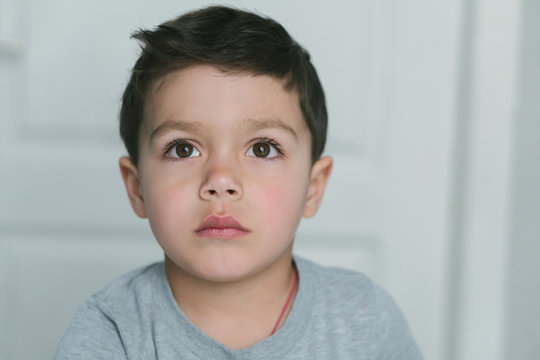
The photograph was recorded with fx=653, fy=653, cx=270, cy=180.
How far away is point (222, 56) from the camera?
94 centimetres

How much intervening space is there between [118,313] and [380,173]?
0.88 m

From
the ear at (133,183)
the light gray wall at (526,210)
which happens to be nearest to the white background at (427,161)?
the light gray wall at (526,210)

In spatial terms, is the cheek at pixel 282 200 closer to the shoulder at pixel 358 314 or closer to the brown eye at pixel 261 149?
the brown eye at pixel 261 149

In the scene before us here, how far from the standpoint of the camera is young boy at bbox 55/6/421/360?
92cm

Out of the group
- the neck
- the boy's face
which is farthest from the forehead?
the neck

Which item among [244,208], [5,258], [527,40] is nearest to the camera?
[244,208]

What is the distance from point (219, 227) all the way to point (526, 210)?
106 centimetres

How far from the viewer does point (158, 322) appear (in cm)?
98

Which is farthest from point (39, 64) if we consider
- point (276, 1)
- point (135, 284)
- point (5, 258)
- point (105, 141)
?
point (135, 284)

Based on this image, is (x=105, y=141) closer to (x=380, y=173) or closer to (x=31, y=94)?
(x=31, y=94)

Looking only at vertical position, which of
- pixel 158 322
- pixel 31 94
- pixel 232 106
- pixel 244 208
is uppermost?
pixel 31 94

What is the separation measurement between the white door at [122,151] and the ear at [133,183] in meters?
0.45

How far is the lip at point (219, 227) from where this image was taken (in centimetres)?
89

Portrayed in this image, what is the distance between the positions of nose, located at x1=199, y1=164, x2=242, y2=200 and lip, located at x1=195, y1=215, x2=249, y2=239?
0.09 ft
